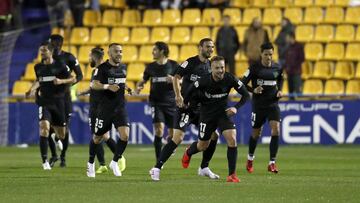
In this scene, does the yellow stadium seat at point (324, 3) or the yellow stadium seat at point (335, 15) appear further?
the yellow stadium seat at point (324, 3)

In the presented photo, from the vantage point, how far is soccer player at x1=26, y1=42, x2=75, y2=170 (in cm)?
2058

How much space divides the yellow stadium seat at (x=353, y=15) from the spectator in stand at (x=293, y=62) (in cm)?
342

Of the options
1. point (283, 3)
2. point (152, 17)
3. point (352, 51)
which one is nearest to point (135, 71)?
point (152, 17)

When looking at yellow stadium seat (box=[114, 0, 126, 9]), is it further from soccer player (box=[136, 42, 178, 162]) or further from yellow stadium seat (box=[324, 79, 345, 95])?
soccer player (box=[136, 42, 178, 162])

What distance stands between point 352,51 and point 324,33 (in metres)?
1.16

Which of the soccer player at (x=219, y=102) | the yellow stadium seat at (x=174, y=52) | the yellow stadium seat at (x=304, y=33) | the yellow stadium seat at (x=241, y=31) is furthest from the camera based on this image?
the yellow stadium seat at (x=174, y=52)

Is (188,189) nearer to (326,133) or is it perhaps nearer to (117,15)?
(326,133)

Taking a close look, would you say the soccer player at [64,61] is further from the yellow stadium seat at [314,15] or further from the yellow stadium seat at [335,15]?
the yellow stadium seat at [335,15]

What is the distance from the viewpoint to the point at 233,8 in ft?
109

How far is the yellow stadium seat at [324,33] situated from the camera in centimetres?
3158

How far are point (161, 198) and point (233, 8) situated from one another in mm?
19757

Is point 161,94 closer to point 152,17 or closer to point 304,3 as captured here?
point 304,3

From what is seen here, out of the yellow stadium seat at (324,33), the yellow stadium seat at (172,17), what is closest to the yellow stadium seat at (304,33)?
the yellow stadium seat at (324,33)

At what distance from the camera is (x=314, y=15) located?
3209 cm
